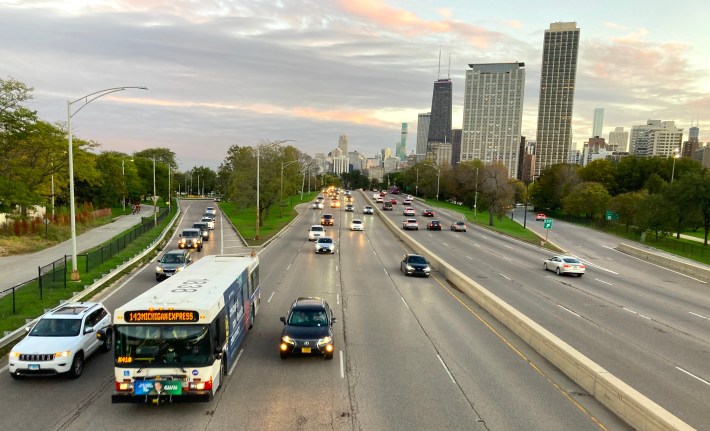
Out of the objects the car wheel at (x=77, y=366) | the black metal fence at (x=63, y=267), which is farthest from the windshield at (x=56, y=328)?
the black metal fence at (x=63, y=267)

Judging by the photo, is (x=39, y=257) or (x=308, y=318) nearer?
(x=308, y=318)

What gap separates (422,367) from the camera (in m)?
14.2

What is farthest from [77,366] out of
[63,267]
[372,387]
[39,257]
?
[39,257]

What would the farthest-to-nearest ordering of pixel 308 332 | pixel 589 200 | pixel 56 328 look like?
pixel 589 200, pixel 308 332, pixel 56 328

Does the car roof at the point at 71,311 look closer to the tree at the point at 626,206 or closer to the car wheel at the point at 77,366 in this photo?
the car wheel at the point at 77,366

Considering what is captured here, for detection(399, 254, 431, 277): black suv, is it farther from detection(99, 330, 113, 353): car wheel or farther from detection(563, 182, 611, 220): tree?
detection(563, 182, 611, 220): tree

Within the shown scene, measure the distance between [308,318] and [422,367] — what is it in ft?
13.2

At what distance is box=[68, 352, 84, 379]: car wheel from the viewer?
42.1 ft

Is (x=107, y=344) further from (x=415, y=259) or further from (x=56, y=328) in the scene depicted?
(x=415, y=259)

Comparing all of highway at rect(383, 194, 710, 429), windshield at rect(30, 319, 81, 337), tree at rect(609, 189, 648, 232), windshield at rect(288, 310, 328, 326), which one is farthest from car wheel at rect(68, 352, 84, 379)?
tree at rect(609, 189, 648, 232)

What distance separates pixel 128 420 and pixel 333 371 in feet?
18.0

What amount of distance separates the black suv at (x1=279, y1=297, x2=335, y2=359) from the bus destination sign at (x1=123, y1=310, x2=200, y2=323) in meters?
4.34

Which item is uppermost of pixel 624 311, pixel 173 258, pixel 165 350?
pixel 165 350

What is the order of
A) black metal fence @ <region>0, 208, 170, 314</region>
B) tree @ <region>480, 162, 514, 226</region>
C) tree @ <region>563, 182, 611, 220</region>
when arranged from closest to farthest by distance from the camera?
black metal fence @ <region>0, 208, 170, 314</region>, tree @ <region>480, 162, 514, 226</region>, tree @ <region>563, 182, 611, 220</region>
